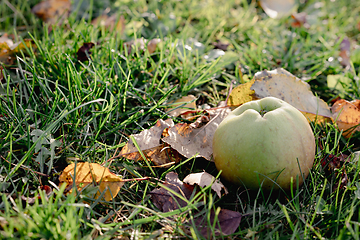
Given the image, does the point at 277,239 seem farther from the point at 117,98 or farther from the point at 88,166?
Result: the point at 117,98

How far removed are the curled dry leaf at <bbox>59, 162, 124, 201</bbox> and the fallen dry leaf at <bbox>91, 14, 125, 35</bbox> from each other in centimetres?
169

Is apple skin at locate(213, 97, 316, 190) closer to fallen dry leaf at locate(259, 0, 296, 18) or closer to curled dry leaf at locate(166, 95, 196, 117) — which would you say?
curled dry leaf at locate(166, 95, 196, 117)

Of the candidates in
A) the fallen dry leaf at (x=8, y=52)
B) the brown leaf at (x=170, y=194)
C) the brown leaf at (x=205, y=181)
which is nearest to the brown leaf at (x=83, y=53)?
the fallen dry leaf at (x=8, y=52)

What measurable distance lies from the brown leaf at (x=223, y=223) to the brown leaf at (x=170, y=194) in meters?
0.14

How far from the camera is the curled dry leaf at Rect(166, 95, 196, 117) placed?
1.94 metres

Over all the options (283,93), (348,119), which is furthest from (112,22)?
(348,119)

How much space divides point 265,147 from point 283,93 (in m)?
0.71

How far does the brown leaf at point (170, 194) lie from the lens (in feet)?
4.60

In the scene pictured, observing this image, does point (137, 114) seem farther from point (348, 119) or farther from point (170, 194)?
point (348, 119)

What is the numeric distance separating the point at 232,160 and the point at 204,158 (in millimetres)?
325

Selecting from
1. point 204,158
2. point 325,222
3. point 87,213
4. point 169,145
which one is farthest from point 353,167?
point 87,213

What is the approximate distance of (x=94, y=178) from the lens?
1.41 metres

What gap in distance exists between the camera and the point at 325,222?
133 cm

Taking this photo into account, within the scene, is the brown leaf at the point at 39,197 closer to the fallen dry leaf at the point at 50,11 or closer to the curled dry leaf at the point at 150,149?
the curled dry leaf at the point at 150,149
